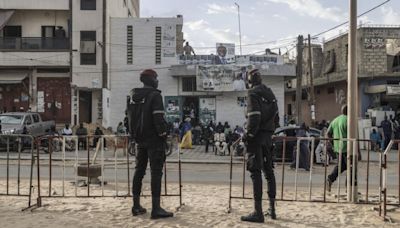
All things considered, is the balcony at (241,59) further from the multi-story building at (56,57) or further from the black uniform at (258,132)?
the black uniform at (258,132)

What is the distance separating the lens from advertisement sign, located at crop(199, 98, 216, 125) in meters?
32.6

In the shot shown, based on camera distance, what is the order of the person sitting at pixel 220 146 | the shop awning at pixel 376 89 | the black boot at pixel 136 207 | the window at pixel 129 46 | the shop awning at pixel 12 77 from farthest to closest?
the shop awning at pixel 376 89 < the window at pixel 129 46 < the shop awning at pixel 12 77 < the person sitting at pixel 220 146 < the black boot at pixel 136 207

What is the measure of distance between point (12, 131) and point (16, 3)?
11886 millimetres

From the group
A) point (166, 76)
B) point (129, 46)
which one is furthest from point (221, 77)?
point (129, 46)

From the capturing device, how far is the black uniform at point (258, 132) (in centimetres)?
719

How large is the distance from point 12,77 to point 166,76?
9440 millimetres

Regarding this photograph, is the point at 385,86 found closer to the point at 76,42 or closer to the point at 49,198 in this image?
the point at 76,42

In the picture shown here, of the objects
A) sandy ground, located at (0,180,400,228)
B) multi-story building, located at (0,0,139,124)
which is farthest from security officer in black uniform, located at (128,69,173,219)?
multi-story building, located at (0,0,139,124)

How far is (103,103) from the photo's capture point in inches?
1255

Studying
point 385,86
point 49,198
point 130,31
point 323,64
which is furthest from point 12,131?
point 323,64

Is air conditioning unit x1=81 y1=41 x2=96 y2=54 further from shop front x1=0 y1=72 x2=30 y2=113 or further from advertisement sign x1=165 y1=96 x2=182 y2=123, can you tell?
advertisement sign x1=165 y1=96 x2=182 y2=123

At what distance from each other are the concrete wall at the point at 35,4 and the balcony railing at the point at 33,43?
188 centimetres

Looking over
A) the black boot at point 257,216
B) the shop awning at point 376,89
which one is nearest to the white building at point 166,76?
the shop awning at point 376,89

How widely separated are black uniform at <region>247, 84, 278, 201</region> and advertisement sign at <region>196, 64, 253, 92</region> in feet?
79.3
